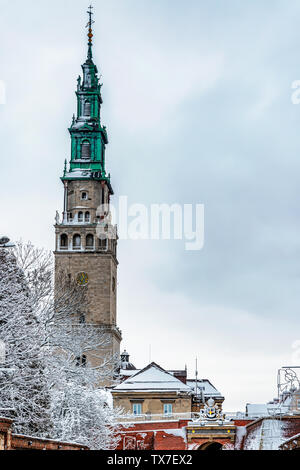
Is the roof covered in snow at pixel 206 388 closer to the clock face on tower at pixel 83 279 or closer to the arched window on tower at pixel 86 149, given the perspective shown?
the clock face on tower at pixel 83 279

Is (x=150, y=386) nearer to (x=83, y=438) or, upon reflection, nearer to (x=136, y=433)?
(x=136, y=433)

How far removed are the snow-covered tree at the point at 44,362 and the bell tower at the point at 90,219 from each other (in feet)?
150

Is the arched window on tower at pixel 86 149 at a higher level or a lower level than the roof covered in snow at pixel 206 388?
higher

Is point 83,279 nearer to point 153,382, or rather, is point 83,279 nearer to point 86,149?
point 86,149

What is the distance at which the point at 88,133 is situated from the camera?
339 feet

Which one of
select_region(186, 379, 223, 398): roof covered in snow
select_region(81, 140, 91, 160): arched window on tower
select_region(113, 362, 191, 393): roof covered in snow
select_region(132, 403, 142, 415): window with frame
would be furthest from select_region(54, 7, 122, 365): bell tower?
select_region(132, 403, 142, 415): window with frame

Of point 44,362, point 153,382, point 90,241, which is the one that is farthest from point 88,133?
point 44,362

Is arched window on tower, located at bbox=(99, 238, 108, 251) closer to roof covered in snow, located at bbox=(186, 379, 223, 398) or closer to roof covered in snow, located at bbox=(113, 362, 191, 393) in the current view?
roof covered in snow, located at bbox=(186, 379, 223, 398)

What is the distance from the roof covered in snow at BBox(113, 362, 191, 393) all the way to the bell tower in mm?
17956

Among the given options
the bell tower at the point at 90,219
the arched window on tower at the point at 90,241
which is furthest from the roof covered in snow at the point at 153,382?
the arched window on tower at the point at 90,241

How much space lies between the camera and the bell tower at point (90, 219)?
96.7m

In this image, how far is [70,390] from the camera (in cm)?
4375

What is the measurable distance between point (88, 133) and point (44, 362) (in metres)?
67.3
